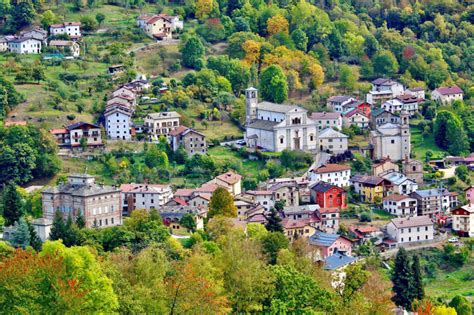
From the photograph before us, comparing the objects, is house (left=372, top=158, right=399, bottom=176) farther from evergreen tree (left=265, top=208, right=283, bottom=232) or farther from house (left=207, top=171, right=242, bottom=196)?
evergreen tree (left=265, top=208, right=283, bottom=232)

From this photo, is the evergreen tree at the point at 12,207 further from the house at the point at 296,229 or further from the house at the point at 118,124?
the house at the point at 118,124

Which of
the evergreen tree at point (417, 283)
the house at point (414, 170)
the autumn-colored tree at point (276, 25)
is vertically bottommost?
the evergreen tree at point (417, 283)

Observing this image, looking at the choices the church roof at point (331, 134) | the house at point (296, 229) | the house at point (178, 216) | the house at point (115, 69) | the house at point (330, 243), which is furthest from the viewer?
the house at point (115, 69)

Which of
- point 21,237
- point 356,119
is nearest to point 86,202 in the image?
point 21,237

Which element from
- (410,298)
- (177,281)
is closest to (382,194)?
(410,298)

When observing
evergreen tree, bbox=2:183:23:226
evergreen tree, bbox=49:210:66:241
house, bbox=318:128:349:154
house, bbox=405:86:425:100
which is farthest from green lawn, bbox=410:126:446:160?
evergreen tree, bbox=49:210:66:241

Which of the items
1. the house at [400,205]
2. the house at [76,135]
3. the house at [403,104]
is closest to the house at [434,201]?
the house at [400,205]
